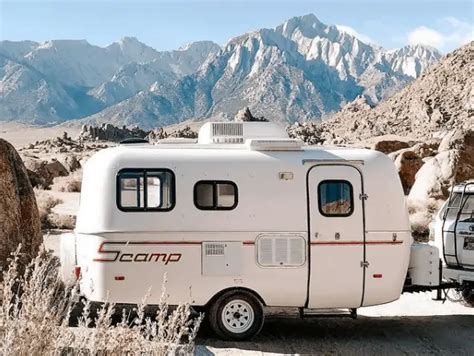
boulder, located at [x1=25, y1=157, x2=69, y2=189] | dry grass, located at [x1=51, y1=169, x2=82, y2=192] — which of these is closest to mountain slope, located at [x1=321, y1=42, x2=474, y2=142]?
boulder, located at [x1=25, y1=157, x2=69, y2=189]

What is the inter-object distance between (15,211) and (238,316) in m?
4.08

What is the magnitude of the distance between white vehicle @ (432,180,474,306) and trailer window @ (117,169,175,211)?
441 centimetres

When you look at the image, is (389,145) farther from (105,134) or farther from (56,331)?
(105,134)

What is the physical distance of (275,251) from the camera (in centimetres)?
1005

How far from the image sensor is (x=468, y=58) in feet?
273

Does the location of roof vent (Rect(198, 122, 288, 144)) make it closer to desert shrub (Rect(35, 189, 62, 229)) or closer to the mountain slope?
desert shrub (Rect(35, 189, 62, 229))

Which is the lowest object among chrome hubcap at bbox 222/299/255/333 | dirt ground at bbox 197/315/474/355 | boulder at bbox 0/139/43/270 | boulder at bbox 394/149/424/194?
dirt ground at bbox 197/315/474/355

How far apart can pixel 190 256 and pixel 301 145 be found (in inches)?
88.6

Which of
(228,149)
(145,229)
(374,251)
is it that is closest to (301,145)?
(228,149)

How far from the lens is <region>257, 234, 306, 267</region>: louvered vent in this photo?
10.0 meters

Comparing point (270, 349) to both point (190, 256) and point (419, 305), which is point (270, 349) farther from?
point (419, 305)

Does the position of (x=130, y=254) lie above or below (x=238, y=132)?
below

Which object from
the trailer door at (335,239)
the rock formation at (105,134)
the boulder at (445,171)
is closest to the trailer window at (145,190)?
the trailer door at (335,239)

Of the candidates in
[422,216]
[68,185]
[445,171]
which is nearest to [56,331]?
[422,216]
